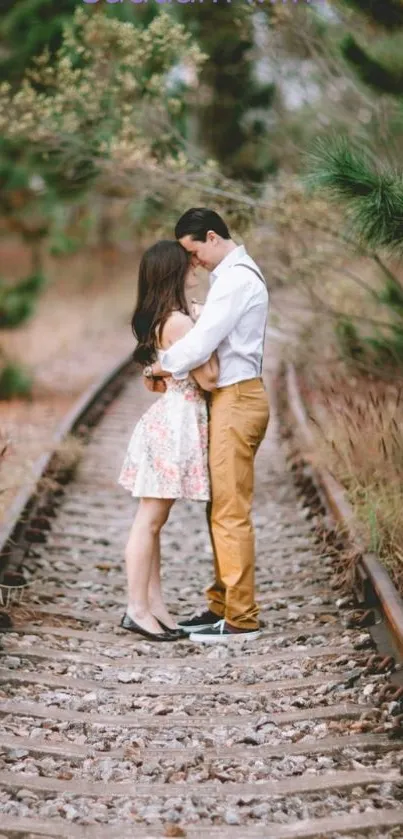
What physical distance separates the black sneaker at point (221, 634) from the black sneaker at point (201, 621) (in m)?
0.12

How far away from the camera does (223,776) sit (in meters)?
3.62

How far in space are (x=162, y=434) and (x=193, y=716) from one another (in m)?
1.49

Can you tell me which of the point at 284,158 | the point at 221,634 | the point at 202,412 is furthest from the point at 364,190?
the point at 284,158

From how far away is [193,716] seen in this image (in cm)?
423

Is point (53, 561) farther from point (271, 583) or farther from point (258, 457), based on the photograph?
point (258, 457)

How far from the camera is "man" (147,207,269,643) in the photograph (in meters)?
4.97

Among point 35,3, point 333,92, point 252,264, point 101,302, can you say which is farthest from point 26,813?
point 101,302

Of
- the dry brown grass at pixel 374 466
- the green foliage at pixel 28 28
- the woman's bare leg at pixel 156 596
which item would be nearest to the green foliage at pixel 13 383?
the green foliage at pixel 28 28

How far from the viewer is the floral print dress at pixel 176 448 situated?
5184mm

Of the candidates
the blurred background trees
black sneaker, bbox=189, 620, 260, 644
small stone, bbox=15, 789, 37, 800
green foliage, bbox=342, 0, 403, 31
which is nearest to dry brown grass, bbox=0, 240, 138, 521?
the blurred background trees

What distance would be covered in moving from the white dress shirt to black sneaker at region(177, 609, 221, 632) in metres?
1.24

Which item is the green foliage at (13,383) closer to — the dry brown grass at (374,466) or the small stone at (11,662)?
the dry brown grass at (374,466)

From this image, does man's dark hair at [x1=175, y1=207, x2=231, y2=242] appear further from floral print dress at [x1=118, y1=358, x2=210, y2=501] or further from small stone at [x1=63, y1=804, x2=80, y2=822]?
small stone at [x1=63, y1=804, x2=80, y2=822]

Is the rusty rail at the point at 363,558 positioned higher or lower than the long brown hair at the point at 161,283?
lower
